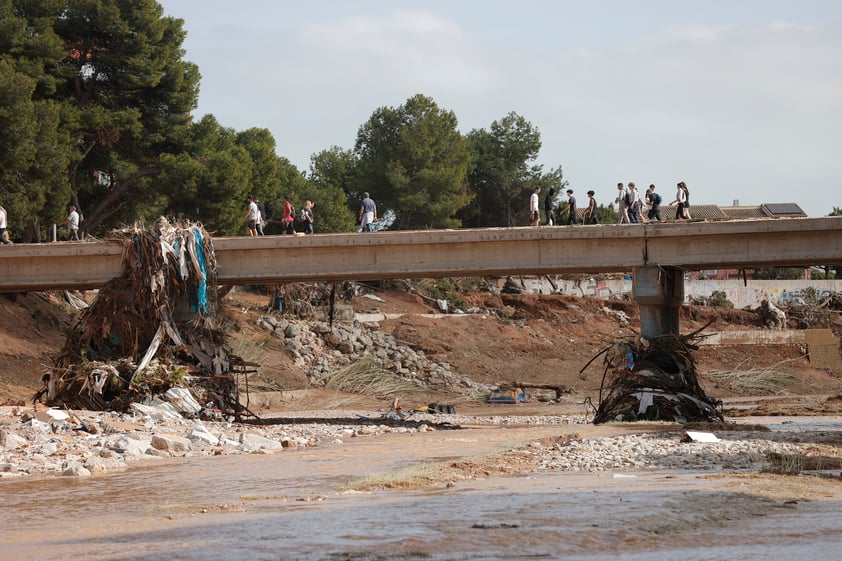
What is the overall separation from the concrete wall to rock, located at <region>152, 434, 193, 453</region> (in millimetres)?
43102

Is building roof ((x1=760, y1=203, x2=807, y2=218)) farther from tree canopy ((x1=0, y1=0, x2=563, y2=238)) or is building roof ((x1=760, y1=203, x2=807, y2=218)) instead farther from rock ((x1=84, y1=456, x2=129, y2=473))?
rock ((x1=84, y1=456, x2=129, y2=473))

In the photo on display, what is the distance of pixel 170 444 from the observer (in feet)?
60.6

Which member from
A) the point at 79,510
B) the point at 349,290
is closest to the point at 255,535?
the point at 79,510

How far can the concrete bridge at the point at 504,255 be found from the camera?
26.5 m

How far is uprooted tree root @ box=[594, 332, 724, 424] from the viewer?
24.7 m

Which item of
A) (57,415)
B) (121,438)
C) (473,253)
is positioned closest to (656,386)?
(473,253)

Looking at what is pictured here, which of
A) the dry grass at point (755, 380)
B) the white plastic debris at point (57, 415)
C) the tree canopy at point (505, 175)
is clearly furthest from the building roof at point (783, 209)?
the white plastic debris at point (57, 415)

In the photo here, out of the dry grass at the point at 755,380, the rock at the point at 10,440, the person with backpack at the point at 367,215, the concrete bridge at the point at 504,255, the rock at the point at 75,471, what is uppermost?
the person with backpack at the point at 367,215

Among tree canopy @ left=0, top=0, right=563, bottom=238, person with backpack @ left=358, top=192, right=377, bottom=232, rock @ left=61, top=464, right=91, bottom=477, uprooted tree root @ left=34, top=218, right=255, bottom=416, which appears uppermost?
tree canopy @ left=0, top=0, right=563, bottom=238

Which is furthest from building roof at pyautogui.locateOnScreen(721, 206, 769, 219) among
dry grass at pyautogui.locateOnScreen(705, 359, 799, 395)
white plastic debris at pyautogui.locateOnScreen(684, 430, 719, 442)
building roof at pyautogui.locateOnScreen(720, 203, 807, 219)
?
white plastic debris at pyautogui.locateOnScreen(684, 430, 719, 442)

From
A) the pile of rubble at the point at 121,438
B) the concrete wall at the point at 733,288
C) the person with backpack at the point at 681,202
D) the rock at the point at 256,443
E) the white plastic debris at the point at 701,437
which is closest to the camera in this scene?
the pile of rubble at the point at 121,438

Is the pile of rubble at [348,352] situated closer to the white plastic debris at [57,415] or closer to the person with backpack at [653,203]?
the person with backpack at [653,203]

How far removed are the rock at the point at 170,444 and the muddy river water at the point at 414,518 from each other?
8.64 ft

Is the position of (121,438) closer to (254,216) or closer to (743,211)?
(254,216)
